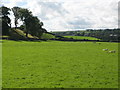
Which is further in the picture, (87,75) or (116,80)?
(87,75)

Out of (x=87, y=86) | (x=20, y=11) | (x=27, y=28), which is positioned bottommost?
(x=87, y=86)

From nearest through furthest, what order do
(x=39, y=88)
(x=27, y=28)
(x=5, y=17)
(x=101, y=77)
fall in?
(x=39, y=88) → (x=101, y=77) → (x=5, y=17) → (x=27, y=28)

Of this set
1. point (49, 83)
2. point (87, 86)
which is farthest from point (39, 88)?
point (87, 86)

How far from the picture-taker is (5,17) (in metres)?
113

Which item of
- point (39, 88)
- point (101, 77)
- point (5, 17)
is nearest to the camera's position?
point (39, 88)

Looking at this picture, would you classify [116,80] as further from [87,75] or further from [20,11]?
[20,11]

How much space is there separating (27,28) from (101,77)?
113m

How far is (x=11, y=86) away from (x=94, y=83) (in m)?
6.52

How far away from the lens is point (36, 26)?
127m

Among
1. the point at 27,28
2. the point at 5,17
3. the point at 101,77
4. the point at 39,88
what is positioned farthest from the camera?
the point at 27,28

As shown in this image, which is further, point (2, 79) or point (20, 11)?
point (20, 11)

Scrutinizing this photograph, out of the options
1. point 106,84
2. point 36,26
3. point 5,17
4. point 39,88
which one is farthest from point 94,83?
point 36,26

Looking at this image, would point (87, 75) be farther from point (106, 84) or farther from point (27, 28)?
point (27, 28)

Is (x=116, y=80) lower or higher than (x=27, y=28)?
lower
